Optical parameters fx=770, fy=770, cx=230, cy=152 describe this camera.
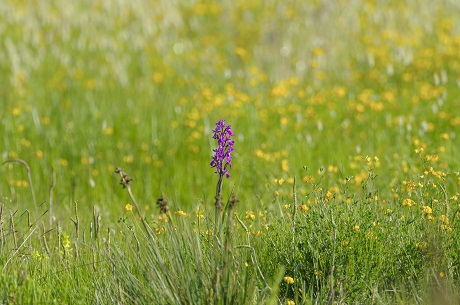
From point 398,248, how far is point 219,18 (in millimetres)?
8123

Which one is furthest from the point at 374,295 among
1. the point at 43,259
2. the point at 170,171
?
the point at 170,171

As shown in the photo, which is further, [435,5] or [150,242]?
[435,5]

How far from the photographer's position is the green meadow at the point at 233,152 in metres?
3.19

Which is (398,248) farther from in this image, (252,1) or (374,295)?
(252,1)

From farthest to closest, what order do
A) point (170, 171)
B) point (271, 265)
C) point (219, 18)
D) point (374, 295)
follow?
point (219, 18)
point (170, 171)
point (271, 265)
point (374, 295)

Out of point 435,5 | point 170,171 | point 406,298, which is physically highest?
point 435,5

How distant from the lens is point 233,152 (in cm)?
589

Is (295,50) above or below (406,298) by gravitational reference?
above

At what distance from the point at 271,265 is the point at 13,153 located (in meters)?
3.35

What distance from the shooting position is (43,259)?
3.38 metres

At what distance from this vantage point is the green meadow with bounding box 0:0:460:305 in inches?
126

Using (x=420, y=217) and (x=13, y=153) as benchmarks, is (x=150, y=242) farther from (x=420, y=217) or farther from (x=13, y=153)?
(x=13, y=153)

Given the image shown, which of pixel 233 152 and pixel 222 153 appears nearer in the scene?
pixel 222 153

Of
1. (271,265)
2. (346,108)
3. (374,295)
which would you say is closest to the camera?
(374,295)
